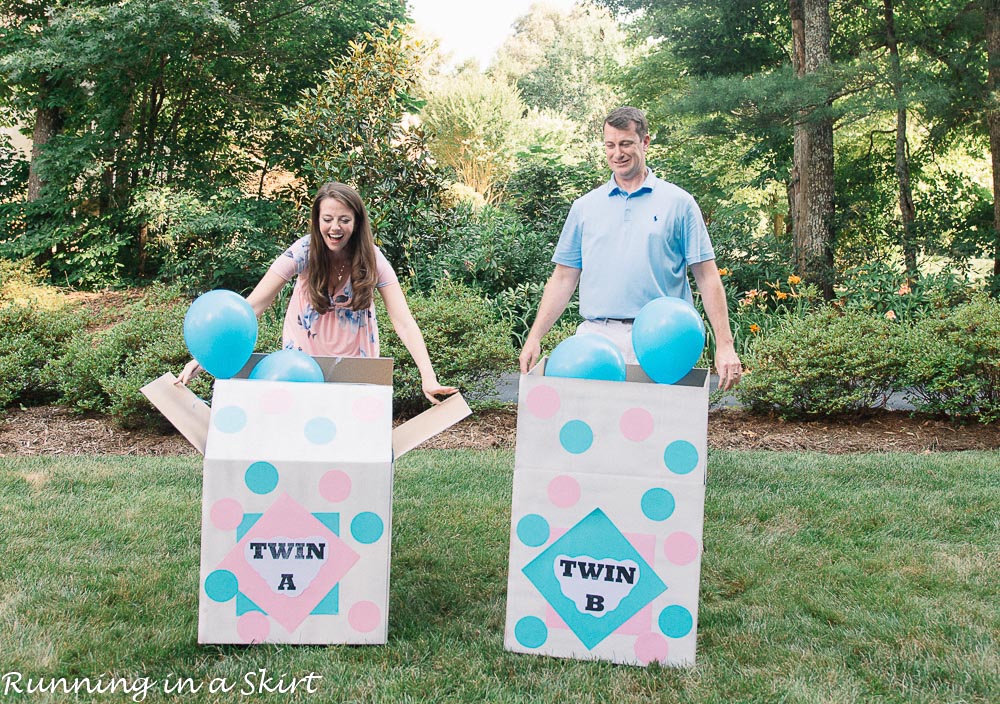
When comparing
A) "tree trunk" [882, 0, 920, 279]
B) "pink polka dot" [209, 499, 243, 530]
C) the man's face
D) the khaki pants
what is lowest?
"pink polka dot" [209, 499, 243, 530]

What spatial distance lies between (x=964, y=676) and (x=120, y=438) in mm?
4650

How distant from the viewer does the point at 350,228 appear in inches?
115

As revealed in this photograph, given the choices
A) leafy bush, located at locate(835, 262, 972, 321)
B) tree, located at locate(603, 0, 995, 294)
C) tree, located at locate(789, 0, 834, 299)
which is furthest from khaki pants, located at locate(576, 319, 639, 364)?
tree, located at locate(789, 0, 834, 299)

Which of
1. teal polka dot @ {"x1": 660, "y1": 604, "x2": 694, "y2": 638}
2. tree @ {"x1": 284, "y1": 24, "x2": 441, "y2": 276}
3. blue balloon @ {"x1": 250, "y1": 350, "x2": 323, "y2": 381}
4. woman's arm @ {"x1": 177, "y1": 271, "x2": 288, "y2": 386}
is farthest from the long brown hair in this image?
tree @ {"x1": 284, "y1": 24, "x2": 441, "y2": 276}

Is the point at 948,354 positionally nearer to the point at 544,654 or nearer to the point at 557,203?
the point at 544,654

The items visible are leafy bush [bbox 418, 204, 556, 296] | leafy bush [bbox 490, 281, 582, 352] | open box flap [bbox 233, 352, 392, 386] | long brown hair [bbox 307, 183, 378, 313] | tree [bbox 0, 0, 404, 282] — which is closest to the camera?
open box flap [bbox 233, 352, 392, 386]

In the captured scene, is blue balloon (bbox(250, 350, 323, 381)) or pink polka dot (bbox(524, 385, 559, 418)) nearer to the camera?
pink polka dot (bbox(524, 385, 559, 418))

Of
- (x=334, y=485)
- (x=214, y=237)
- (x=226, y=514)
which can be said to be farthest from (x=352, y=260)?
(x=214, y=237)

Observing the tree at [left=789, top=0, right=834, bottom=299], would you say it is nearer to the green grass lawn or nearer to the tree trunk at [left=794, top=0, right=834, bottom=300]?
the tree trunk at [left=794, top=0, right=834, bottom=300]

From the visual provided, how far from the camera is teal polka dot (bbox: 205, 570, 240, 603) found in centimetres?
237

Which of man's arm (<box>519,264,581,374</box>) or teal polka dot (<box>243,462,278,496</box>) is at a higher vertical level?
man's arm (<box>519,264,581,374</box>)

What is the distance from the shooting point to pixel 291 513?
237cm

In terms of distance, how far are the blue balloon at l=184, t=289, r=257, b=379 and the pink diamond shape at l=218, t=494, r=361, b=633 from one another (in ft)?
1.63

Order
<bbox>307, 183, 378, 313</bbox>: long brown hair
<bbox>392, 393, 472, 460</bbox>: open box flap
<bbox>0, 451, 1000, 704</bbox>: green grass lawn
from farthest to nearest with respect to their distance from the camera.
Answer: <bbox>307, 183, 378, 313</bbox>: long brown hair < <bbox>392, 393, 472, 460</bbox>: open box flap < <bbox>0, 451, 1000, 704</bbox>: green grass lawn
